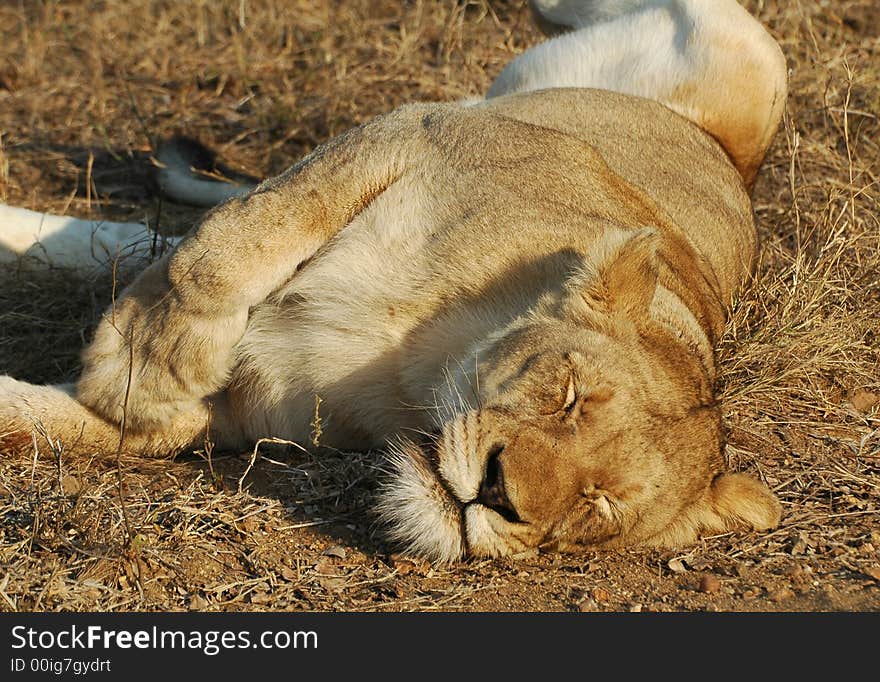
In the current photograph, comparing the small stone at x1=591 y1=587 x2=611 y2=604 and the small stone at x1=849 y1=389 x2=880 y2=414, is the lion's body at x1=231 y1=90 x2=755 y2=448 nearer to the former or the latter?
the small stone at x1=591 y1=587 x2=611 y2=604

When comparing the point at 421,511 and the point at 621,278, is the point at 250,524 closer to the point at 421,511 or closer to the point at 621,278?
the point at 421,511

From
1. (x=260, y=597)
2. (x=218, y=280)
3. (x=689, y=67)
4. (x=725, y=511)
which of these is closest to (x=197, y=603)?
(x=260, y=597)

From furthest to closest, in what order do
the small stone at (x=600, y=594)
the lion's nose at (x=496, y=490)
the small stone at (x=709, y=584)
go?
the small stone at (x=709, y=584) → the small stone at (x=600, y=594) → the lion's nose at (x=496, y=490)

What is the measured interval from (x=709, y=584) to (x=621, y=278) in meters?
0.91

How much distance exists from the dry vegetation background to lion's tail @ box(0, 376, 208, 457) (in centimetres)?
6

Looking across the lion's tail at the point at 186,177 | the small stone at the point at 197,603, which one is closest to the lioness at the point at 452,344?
the small stone at the point at 197,603

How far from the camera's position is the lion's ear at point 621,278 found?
3.32m

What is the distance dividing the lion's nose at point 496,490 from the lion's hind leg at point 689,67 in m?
2.89

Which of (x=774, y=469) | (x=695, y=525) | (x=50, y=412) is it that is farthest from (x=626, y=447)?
(x=50, y=412)

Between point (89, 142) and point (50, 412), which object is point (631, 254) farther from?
point (89, 142)

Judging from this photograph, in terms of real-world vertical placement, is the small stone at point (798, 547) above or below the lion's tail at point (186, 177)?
below

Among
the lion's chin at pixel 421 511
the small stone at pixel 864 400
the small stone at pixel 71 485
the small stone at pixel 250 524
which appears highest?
the lion's chin at pixel 421 511

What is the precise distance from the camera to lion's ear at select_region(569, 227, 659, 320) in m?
3.32

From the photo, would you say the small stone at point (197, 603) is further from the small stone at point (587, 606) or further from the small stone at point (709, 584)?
the small stone at point (709, 584)
